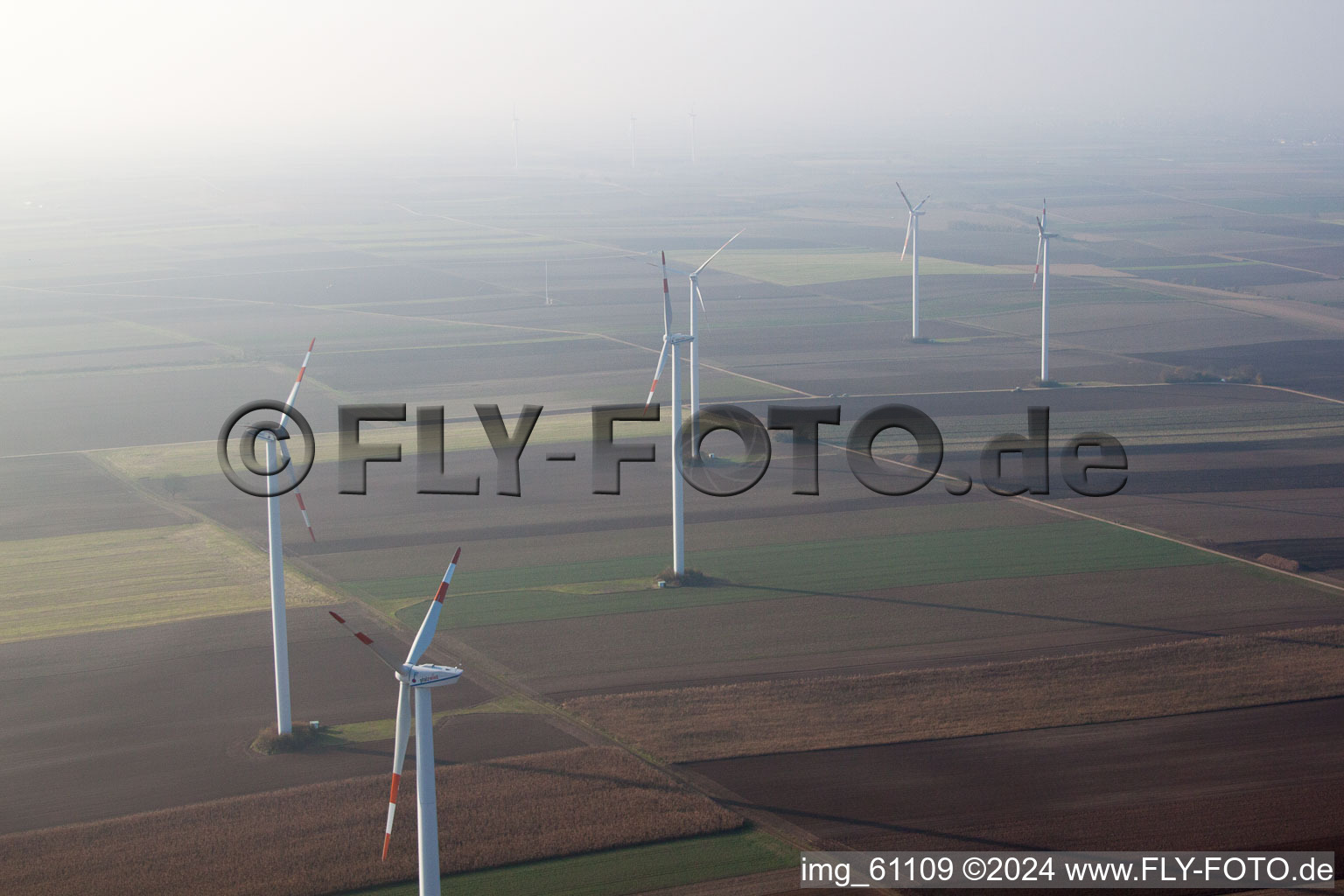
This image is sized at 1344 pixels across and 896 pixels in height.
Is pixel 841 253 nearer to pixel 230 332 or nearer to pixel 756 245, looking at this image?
pixel 756 245

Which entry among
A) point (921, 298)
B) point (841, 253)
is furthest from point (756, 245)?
point (921, 298)

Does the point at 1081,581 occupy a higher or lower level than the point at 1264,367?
lower

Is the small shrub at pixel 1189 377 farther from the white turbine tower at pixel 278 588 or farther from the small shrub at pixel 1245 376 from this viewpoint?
the white turbine tower at pixel 278 588

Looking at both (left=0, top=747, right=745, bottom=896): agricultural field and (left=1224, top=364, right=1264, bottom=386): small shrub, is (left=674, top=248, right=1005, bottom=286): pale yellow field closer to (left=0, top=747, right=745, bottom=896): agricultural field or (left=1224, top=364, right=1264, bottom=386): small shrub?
(left=1224, top=364, right=1264, bottom=386): small shrub

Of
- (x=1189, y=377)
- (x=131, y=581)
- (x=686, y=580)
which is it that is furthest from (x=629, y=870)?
(x=1189, y=377)

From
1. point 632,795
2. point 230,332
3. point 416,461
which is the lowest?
point 632,795

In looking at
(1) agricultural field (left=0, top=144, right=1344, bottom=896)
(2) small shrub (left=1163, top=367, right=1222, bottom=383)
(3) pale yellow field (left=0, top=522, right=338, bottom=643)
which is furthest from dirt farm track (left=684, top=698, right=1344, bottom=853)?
(2) small shrub (left=1163, top=367, right=1222, bottom=383)

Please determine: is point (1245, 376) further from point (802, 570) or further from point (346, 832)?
point (346, 832)
